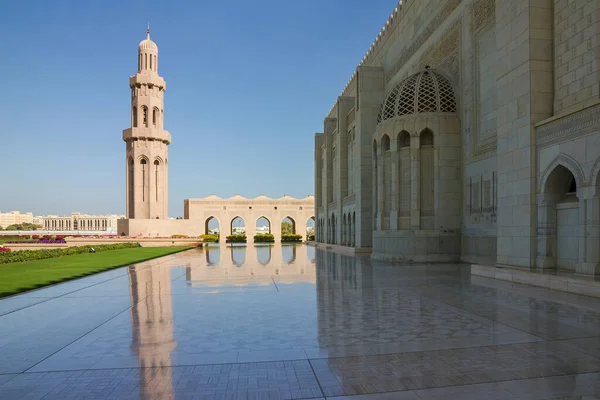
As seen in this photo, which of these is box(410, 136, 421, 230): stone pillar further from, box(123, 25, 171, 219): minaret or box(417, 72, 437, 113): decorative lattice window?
box(123, 25, 171, 219): minaret

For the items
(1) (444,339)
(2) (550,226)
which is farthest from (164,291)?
(2) (550,226)

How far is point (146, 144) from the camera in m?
39.1

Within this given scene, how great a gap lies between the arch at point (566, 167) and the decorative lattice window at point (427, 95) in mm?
5702

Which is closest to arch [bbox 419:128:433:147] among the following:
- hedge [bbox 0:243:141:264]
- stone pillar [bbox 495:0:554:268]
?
stone pillar [bbox 495:0:554:268]

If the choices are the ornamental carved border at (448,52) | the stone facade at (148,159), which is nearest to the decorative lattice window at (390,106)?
the ornamental carved border at (448,52)

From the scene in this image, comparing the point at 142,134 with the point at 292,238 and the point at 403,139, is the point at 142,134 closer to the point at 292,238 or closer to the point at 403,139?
the point at 292,238

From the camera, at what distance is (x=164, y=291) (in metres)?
7.98

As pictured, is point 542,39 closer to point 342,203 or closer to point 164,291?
point 164,291

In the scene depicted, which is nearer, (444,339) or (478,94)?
(444,339)

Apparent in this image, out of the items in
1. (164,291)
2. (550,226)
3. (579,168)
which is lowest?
(164,291)

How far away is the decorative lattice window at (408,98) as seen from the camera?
13714 mm

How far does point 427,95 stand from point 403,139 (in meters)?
1.49

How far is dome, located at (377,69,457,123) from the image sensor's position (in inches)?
526

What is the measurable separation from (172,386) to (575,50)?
861 cm
